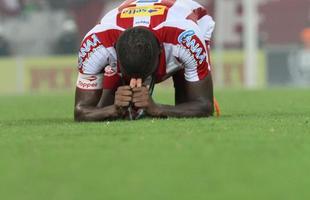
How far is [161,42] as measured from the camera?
5.82m

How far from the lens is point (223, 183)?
3.25 metres

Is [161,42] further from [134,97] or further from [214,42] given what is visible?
[214,42]

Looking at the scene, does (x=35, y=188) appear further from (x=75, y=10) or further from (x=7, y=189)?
(x=75, y=10)

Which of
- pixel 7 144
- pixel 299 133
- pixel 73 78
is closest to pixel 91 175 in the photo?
pixel 7 144

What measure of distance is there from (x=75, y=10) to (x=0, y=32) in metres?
1.79

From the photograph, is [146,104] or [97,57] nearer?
[146,104]

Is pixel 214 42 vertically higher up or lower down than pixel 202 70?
lower down

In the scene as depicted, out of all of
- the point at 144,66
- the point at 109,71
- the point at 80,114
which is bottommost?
the point at 80,114

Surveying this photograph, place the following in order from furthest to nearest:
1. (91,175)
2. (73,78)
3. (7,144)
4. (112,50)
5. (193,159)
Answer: (73,78) → (112,50) → (7,144) → (193,159) → (91,175)

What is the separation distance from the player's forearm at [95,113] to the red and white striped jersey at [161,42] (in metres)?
0.15

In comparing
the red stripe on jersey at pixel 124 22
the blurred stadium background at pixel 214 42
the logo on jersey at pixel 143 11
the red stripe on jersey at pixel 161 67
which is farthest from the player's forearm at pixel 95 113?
the blurred stadium background at pixel 214 42

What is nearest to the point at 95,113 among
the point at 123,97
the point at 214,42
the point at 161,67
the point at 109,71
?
the point at 109,71

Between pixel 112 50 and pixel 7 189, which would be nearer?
pixel 7 189

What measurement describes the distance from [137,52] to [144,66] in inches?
4.9
